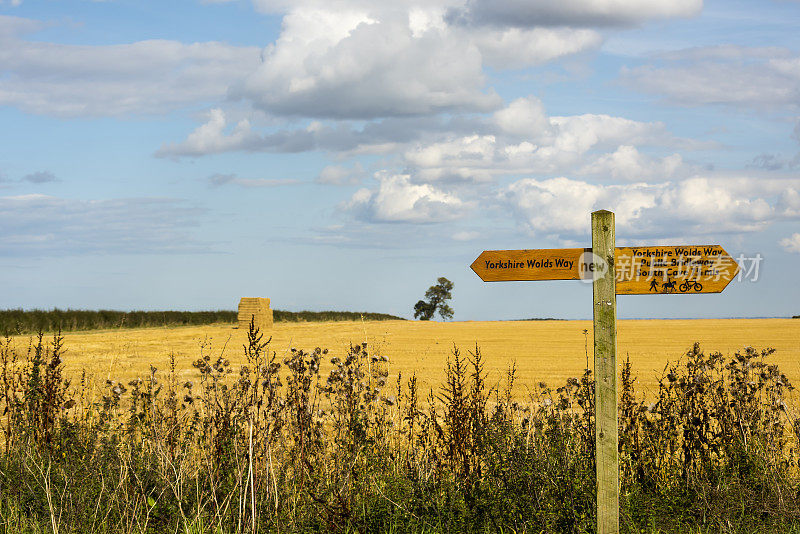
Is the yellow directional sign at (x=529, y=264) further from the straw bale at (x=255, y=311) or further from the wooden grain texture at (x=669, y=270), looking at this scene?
the straw bale at (x=255, y=311)

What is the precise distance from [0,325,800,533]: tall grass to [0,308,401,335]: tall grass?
29487mm

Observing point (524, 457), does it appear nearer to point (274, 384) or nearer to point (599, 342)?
point (599, 342)

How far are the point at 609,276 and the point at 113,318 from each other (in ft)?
133

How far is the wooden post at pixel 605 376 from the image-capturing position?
490 centimetres

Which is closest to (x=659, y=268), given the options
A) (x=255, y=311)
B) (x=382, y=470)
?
(x=382, y=470)

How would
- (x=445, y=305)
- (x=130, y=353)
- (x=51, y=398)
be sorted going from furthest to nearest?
(x=445, y=305), (x=130, y=353), (x=51, y=398)

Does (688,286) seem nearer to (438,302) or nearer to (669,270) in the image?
(669,270)

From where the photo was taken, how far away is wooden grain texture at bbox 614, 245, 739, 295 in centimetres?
522

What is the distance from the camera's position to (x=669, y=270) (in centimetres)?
525

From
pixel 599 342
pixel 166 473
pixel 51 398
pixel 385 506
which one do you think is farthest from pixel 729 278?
pixel 51 398

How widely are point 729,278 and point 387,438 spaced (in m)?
3.65

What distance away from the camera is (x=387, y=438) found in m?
7.16

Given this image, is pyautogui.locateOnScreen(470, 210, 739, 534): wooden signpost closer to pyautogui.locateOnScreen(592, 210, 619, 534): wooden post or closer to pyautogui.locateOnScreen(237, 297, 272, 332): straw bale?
pyautogui.locateOnScreen(592, 210, 619, 534): wooden post

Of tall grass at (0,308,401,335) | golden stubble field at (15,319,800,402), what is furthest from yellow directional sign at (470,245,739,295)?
tall grass at (0,308,401,335)
